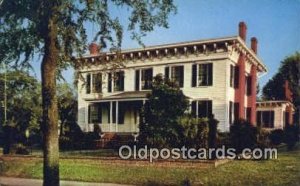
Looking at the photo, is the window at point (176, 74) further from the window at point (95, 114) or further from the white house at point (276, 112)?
the white house at point (276, 112)

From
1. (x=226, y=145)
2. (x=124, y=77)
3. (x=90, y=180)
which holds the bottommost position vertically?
(x=90, y=180)

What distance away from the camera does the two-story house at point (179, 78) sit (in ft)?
31.0

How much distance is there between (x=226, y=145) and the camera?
9.55 metres

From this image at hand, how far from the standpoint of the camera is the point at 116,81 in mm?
10234

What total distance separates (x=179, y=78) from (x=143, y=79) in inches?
39.0

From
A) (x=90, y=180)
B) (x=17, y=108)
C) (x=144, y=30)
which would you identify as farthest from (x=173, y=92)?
(x=17, y=108)

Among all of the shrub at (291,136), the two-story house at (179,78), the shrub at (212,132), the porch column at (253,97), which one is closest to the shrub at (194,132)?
the shrub at (212,132)

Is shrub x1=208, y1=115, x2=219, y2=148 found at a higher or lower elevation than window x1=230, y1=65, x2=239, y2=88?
lower

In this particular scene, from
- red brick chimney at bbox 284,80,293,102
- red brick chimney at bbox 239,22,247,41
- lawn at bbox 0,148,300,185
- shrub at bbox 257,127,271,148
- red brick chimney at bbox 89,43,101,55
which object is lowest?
lawn at bbox 0,148,300,185

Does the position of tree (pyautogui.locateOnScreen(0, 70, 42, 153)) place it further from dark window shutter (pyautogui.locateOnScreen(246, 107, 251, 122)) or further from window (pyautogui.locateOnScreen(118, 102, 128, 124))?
dark window shutter (pyautogui.locateOnScreen(246, 107, 251, 122))

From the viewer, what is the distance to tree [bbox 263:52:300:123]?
7980 mm

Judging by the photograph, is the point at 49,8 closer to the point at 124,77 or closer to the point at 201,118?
the point at 124,77

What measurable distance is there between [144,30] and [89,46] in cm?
109

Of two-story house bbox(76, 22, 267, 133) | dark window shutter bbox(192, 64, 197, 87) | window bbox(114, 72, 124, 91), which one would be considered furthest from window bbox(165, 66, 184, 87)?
window bbox(114, 72, 124, 91)
